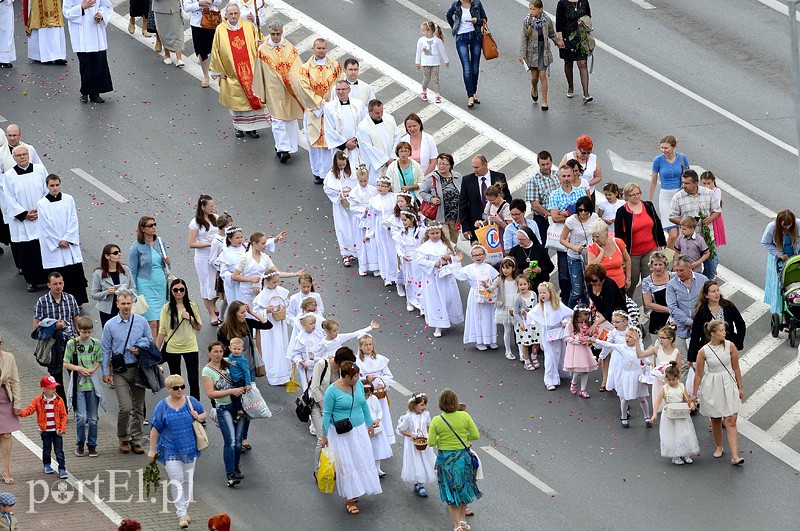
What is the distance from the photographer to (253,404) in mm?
21359

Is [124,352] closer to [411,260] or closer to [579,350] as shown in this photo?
[411,260]

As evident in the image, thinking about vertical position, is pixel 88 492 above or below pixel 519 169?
above

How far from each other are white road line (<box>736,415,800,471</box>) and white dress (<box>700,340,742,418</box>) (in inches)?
29.3

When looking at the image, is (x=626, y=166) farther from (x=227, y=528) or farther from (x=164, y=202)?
(x=227, y=528)

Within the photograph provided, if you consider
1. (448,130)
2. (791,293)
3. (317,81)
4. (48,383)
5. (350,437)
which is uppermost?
(48,383)

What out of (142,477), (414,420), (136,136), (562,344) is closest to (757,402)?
(562,344)

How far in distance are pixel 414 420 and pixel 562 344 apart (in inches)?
131

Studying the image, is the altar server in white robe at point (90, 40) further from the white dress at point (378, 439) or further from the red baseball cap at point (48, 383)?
the white dress at point (378, 439)

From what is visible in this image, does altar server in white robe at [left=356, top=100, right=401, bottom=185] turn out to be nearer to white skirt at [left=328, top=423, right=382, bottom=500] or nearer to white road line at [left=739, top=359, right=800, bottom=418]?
white road line at [left=739, top=359, right=800, bottom=418]

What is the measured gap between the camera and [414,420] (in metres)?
21.1

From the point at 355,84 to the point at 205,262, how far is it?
15.0 ft

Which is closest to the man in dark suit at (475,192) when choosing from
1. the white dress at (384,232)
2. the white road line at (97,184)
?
the white dress at (384,232)

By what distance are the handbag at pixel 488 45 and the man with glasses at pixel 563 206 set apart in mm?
5566

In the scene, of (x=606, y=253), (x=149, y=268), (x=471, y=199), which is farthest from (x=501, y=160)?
(x=149, y=268)
